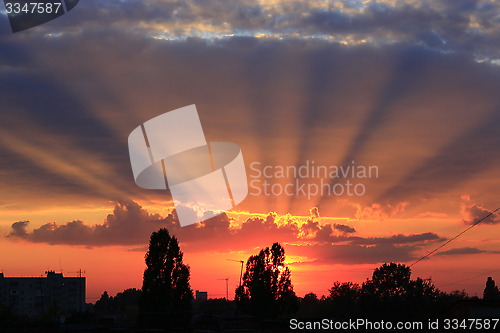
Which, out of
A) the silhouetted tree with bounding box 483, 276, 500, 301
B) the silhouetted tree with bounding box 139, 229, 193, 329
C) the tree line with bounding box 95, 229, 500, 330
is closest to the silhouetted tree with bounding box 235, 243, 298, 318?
Answer: the tree line with bounding box 95, 229, 500, 330

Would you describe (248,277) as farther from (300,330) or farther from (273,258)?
(300,330)

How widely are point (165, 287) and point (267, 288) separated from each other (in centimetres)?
3229

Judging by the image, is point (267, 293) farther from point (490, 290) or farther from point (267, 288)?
point (490, 290)

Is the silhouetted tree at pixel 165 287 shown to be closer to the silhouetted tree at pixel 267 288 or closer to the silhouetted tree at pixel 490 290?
the silhouetted tree at pixel 267 288

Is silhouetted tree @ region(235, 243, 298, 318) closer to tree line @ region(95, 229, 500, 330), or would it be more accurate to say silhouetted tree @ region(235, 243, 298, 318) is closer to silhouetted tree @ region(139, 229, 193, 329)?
tree line @ region(95, 229, 500, 330)

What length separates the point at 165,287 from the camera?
8938 centimetres

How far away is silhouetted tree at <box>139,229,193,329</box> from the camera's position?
85.9m

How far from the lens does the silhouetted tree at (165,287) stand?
85.9m

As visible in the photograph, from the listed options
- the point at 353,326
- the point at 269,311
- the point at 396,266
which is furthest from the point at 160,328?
the point at 396,266

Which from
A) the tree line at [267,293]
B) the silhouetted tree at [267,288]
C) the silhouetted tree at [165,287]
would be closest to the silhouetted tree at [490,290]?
the tree line at [267,293]

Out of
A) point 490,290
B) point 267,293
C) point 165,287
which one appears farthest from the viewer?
point 490,290

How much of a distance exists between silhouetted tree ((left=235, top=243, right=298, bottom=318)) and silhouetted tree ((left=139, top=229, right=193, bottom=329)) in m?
27.3

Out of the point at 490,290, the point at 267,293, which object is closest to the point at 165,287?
the point at 267,293

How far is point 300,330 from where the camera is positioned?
286 feet
